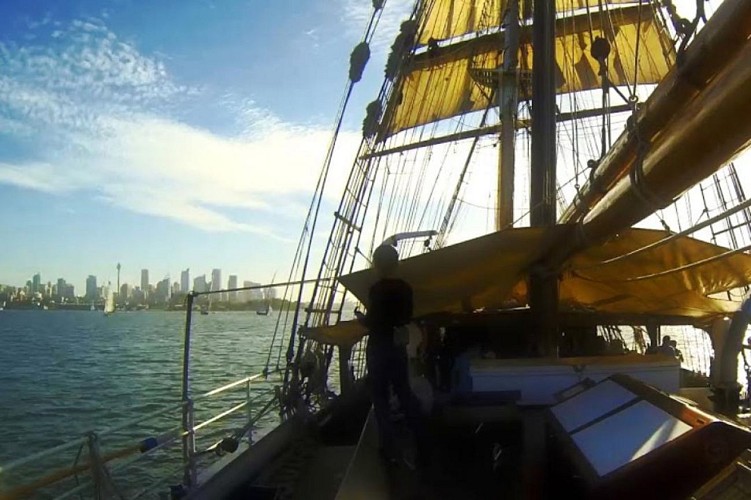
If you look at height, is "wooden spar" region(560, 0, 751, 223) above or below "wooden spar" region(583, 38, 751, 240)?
above

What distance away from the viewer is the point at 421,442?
5207 millimetres

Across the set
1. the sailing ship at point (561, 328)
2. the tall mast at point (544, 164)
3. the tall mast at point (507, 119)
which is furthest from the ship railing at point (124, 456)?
the tall mast at point (507, 119)

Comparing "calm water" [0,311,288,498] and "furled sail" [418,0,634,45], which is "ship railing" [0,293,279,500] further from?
"furled sail" [418,0,634,45]

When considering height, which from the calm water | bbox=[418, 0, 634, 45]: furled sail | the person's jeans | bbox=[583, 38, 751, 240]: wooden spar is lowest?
the calm water

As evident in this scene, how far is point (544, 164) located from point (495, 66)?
66.2ft

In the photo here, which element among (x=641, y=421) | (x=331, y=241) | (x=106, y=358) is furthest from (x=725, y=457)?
(x=106, y=358)

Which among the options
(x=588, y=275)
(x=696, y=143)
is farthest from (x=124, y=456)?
(x=588, y=275)

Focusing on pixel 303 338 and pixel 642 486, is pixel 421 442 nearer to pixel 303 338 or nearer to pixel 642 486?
pixel 642 486

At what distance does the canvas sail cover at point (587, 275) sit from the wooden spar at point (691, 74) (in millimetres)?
2003

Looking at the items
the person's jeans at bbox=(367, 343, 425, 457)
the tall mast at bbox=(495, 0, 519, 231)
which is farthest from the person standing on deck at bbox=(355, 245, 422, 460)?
the tall mast at bbox=(495, 0, 519, 231)

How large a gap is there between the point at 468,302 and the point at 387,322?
176 inches

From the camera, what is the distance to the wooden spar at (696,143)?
2574 mm

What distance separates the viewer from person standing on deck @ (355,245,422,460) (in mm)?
4840

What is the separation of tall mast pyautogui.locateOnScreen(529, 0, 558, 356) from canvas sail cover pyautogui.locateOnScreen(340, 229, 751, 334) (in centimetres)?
34
